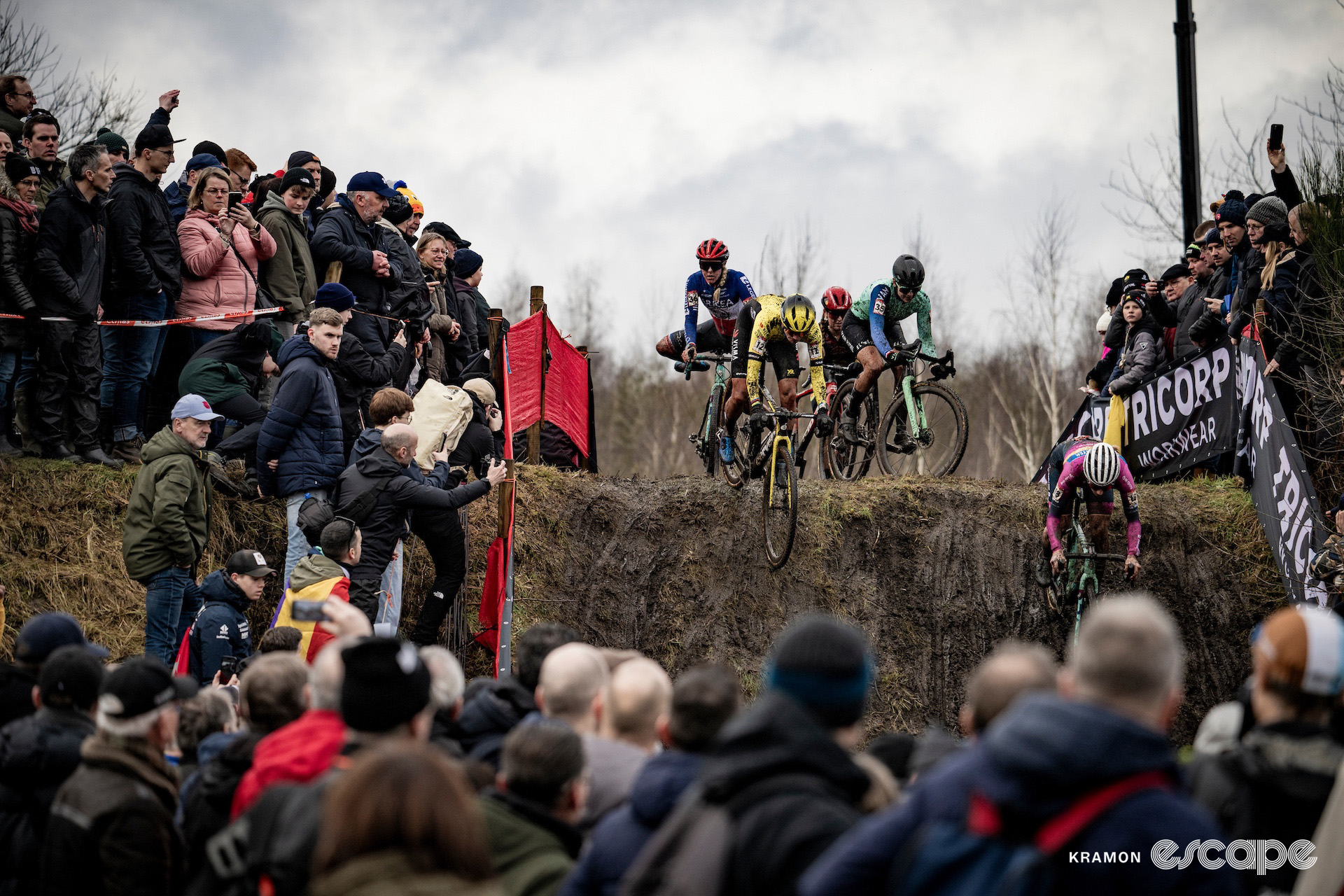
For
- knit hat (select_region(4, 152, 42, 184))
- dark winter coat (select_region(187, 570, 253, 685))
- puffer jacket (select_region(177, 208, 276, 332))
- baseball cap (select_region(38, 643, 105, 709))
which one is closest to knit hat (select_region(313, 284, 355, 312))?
puffer jacket (select_region(177, 208, 276, 332))

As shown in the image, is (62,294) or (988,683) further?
(62,294)

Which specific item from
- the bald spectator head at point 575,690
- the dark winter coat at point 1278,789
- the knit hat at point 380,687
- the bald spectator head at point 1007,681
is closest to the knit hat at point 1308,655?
the dark winter coat at point 1278,789

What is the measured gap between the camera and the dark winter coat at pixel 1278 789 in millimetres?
3246

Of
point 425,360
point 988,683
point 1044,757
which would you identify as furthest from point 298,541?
point 1044,757

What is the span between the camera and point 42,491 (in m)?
10.6

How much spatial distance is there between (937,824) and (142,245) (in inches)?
376

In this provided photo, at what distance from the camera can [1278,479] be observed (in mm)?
12008

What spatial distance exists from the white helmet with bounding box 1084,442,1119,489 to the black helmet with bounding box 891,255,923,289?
9.49 feet

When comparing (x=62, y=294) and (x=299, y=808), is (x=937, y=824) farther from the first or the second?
(x=62, y=294)

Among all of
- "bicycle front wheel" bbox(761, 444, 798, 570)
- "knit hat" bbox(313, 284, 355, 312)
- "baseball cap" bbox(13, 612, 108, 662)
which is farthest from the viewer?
"bicycle front wheel" bbox(761, 444, 798, 570)

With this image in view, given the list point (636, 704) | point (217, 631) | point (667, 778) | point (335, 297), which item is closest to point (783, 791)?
point (667, 778)

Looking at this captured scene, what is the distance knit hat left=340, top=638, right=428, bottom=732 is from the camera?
146 inches

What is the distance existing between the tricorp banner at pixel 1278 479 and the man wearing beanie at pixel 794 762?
9.38 m

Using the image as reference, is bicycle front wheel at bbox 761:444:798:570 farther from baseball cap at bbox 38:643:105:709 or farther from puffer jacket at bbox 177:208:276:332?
baseball cap at bbox 38:643:105:709
